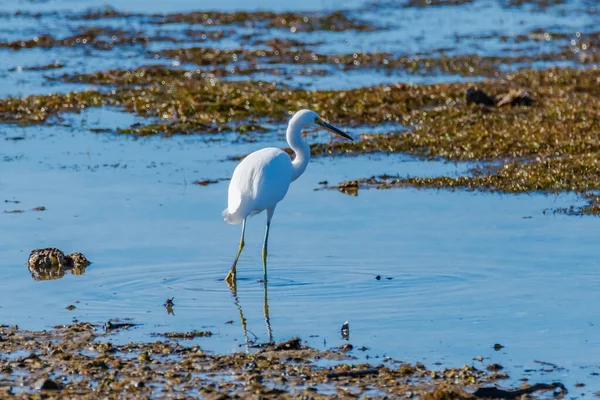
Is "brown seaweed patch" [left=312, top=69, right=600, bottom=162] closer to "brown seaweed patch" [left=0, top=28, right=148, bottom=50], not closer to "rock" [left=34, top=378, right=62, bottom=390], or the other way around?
"rock" [left=34, top=378, right=62, bottom=390]

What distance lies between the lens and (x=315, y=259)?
10773mm

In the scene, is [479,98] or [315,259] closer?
[315,259]

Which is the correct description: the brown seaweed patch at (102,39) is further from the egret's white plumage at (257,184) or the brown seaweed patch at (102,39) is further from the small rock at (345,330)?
the small rock at (345,330)

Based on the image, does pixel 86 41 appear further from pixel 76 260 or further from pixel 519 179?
pixel 76 260

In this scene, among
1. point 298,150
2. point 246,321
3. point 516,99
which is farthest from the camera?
point 516,99

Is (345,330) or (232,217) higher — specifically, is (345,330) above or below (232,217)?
below

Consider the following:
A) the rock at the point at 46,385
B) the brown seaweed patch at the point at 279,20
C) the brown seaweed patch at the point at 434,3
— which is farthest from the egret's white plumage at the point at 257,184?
the brown seaweed patch at the point at 434,3

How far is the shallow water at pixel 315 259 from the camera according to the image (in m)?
8.53

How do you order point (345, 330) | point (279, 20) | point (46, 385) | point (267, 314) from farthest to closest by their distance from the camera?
point (279, 20), point (267, 314), point (345, 330), point (46, 385)

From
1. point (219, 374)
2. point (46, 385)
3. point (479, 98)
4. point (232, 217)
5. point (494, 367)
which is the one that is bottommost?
point (494, 367)

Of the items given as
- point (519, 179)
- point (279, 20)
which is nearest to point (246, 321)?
point (519, 179)

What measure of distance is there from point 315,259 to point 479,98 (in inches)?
319

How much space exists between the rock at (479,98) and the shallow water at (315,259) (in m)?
2.99

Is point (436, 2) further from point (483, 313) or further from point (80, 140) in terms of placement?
point (483, 313)
